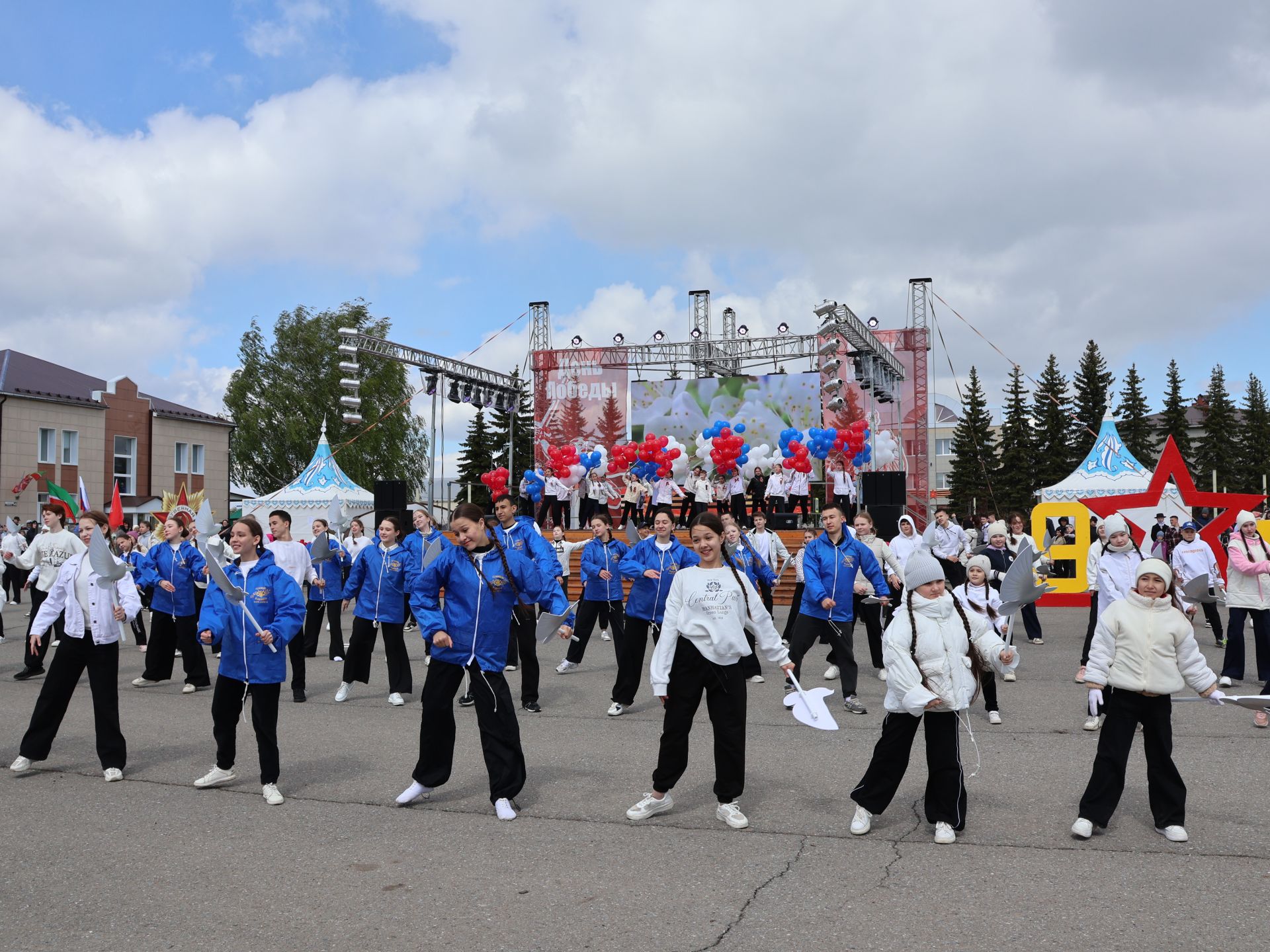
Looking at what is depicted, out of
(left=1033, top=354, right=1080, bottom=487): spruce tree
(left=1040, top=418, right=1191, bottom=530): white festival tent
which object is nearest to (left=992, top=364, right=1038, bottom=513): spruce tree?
(left=1033, top=354, right=1080, bottom=487): spruce tree

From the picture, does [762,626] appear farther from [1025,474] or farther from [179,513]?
[1025,474]

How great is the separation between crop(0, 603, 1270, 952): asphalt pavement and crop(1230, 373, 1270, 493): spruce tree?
5611cm

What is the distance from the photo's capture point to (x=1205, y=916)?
413cm

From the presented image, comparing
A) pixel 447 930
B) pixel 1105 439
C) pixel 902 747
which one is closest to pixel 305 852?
pixel 447 930

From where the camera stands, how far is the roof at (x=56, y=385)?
37688mm

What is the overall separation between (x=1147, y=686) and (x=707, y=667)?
2.25 metres

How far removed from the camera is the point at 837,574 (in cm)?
913

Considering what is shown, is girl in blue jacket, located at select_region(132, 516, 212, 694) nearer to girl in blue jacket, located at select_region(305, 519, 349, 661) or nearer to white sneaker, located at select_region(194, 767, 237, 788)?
girl in blue jacket, located at select_region(305, 519, 349, 661)

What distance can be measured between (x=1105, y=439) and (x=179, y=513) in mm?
23319

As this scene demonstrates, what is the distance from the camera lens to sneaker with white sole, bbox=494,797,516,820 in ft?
18.7

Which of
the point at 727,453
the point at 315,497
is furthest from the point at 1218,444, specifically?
the point at 315,497

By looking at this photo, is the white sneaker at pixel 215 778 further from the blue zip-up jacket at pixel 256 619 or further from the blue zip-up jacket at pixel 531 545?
the blue zip-up jacket at pixel 531 545

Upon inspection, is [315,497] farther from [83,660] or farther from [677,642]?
[677,642]

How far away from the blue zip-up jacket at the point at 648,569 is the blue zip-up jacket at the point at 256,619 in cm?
344
